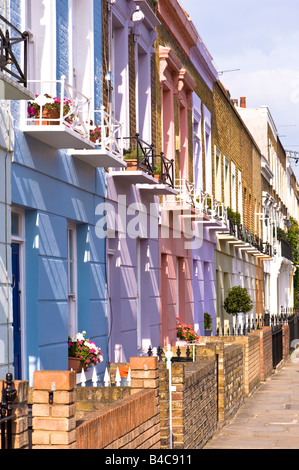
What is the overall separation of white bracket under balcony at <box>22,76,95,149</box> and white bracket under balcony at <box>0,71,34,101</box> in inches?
42.7

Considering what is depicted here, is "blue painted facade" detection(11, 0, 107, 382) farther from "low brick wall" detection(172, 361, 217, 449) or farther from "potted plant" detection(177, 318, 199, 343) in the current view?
"potted plant" detection(177, 318, 199, 343)

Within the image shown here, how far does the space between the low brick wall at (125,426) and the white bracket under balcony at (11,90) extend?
3.05 m

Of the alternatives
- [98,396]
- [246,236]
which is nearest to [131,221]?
[98,396]

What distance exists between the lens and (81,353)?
38.2 ft

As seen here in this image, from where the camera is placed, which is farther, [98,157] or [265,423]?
[265,423]

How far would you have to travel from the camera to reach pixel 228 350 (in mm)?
15664

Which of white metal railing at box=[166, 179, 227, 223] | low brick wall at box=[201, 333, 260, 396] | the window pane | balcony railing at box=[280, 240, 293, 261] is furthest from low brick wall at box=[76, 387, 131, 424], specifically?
balcony railing at box=[280, 240, 293, 261]

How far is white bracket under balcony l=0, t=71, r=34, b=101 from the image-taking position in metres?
8.20

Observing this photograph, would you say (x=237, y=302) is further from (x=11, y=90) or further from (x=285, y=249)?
(x=285, y=249)

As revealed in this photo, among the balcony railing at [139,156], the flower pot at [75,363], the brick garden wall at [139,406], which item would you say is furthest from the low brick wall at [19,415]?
the balcony railing at [139,156]

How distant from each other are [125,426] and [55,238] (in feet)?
11.1

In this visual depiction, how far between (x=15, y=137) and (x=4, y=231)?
1031 millimetres

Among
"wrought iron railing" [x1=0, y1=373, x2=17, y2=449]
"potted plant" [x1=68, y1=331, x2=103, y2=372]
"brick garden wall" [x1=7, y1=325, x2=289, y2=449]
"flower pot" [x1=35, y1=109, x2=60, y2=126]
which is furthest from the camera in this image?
"potted plant" [x1=68, y1=331, x2=103, y2=372]

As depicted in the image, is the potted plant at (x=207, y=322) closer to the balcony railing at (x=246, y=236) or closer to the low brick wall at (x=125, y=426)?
the balcony railing at (x=246, y=236)
